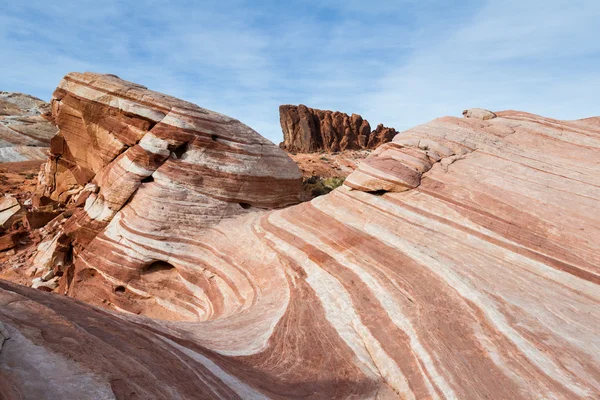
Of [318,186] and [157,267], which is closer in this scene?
[157,267]

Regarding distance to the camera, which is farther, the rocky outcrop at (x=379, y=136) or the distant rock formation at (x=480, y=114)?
the rocky outcrop at (x=379, y=136)

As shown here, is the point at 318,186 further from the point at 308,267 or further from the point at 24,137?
the point at 24,137

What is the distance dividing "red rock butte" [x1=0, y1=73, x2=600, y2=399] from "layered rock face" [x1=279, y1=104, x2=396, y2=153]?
38.7m

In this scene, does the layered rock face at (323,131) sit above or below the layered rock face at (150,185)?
above

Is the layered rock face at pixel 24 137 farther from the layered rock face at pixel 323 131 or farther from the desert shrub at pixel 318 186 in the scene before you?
the layered rock face at pixel 323 131

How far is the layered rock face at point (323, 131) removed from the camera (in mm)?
50125

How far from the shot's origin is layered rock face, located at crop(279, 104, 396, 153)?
164 feet

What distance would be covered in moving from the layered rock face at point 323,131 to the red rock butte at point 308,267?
3871cm

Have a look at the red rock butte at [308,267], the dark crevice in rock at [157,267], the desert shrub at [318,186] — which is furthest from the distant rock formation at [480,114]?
the dark crevice in rock at [157,267]

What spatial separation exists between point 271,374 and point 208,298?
4670 millimetres

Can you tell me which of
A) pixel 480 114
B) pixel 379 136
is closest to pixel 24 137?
pixel 480 114

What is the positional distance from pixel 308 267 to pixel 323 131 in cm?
4587

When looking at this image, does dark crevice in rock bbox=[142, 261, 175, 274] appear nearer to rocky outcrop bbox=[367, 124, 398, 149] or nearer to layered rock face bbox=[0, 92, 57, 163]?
layered rock face bbox=[0, 92, 57, 163]

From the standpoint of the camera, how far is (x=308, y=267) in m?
6.96
